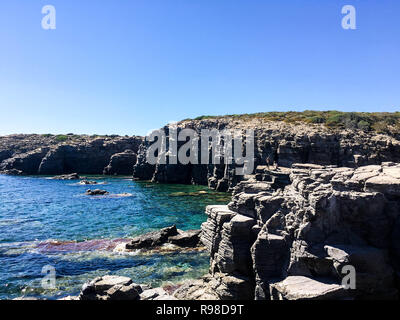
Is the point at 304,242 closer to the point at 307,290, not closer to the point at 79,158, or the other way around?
the point at 307,290

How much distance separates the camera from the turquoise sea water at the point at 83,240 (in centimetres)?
2172

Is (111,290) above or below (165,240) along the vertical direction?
above

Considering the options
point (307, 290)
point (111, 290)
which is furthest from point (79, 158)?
point (307, 290)

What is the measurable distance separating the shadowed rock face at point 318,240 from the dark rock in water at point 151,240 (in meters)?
13.7

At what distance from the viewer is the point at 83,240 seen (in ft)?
103

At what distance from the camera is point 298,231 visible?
13.1m

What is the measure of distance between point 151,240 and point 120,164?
100027mm

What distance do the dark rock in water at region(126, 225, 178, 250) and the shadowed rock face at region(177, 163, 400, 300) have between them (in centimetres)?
1371

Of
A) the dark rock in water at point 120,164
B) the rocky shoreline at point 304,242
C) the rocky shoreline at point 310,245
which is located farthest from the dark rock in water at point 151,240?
the dark rock in water at point 120,164

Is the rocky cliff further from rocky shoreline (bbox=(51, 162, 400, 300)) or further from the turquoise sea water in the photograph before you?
rocky shoreline (bbox=(51, 162, 400, 300))

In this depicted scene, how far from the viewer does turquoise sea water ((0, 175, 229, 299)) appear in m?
21.7

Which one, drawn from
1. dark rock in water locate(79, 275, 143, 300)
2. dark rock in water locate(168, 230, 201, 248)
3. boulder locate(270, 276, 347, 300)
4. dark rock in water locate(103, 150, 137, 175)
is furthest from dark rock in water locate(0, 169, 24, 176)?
boulder locate(270, 276, 347, 300)
